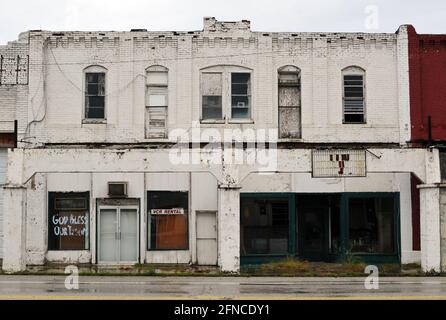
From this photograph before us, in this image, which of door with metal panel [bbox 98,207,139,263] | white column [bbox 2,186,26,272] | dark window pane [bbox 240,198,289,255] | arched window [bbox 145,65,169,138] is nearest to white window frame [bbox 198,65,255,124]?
arched window [bbox 145,65,169,138]

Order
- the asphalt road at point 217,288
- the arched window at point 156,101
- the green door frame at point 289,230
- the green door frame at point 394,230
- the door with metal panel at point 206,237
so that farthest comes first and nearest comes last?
the arched window at point 156,101 < the door with metal panel at point 206,237 < the green door frame at point 394,230 < the green door frame at point 289,230 < the asphalt road at point 217,288

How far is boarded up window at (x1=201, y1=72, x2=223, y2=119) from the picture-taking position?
22375 mm

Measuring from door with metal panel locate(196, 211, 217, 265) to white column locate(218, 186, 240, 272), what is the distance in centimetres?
254

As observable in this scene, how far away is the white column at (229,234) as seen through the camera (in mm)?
19250

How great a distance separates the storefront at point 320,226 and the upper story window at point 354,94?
271 cm

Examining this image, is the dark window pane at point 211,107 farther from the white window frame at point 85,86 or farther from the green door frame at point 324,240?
the green door frame at point 324,240

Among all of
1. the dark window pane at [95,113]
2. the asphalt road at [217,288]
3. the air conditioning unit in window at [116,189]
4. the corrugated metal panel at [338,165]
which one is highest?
the dark window pane at [95,113]

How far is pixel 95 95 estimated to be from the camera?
22.4 m

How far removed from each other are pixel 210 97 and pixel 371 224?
7.02 m

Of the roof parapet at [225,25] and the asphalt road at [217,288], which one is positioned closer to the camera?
the asphalt road at [217,288]

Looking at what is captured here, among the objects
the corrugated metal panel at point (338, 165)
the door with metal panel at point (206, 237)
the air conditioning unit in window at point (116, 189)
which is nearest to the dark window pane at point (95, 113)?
the air conditioning unit in window at point (116, 189)

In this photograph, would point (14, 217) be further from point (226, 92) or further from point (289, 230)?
point (289, 230)

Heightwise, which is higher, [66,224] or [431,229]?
[66,224]

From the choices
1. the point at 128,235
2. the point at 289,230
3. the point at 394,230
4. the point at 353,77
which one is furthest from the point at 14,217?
the point at 394,230
